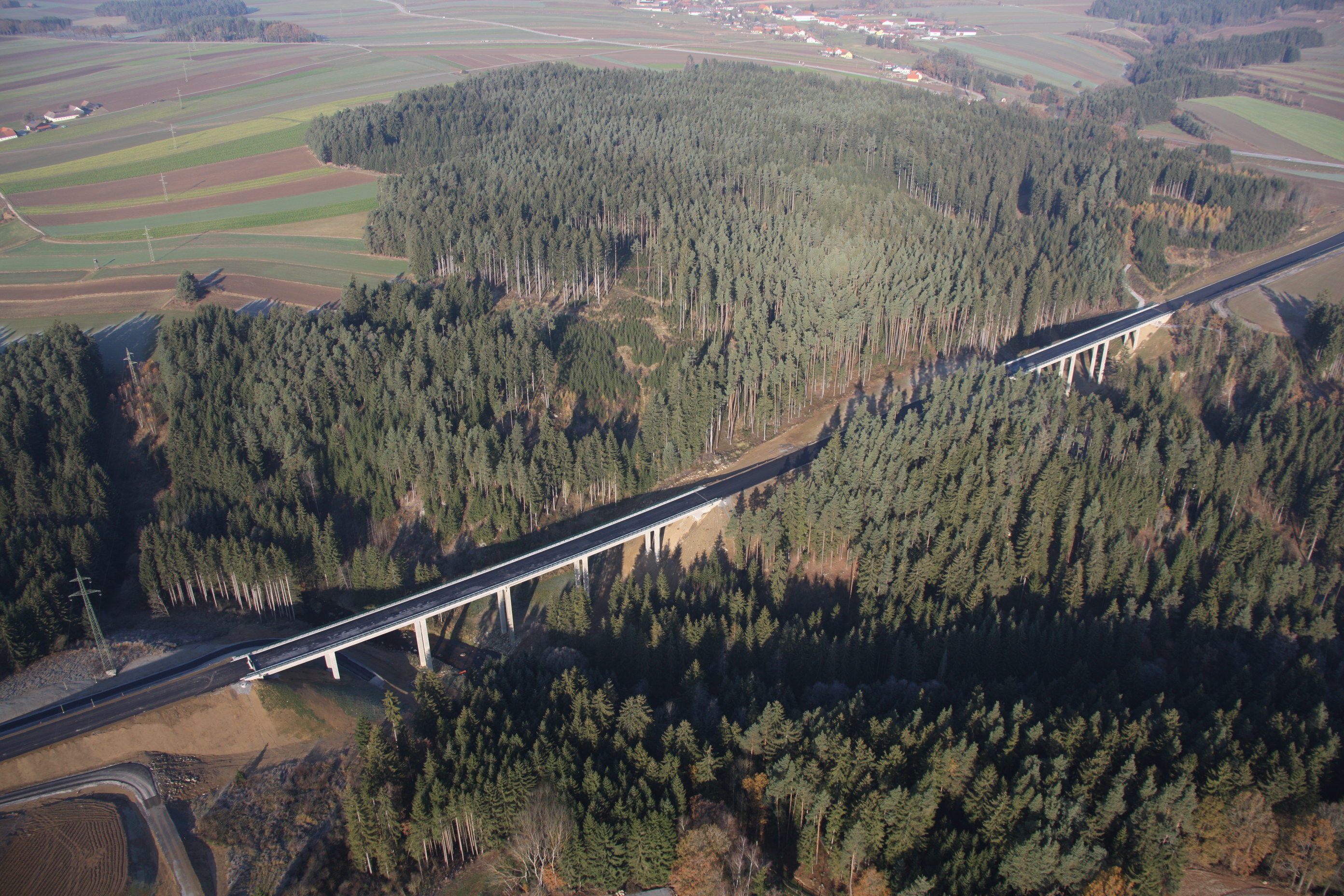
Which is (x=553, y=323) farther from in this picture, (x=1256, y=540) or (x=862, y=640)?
(x=1256, y=540)

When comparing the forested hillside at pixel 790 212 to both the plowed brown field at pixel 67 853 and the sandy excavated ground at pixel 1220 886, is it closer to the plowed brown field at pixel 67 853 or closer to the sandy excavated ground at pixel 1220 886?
the sandy excavated ground at pixel 1220 886

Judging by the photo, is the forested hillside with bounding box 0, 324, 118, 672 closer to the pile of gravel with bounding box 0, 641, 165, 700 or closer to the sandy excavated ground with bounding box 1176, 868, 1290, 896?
the pile of gravel with bounding box 0, 641, 165, 700

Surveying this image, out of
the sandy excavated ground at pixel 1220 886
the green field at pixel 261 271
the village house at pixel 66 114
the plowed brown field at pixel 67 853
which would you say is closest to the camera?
the sandy excavated ground at pixel 1220 886

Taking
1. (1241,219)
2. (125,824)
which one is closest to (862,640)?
(125,824)

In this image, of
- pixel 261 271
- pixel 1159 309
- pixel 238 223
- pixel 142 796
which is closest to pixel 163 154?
pixel 238 223

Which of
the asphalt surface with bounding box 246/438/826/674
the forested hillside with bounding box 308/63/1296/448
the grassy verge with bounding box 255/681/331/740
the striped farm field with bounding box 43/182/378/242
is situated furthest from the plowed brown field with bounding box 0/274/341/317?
the grassy verge with bounding box 255/681/331/740

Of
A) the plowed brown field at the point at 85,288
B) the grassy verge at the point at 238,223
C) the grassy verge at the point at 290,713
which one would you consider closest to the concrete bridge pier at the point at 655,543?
the grassy verge at the point at 290,713

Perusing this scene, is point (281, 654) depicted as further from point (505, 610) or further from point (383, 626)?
point (505, 610)
